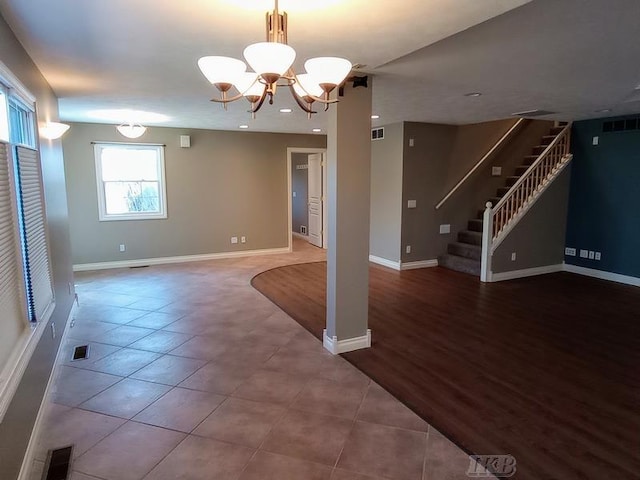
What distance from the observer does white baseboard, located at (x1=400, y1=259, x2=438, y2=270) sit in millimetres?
6912

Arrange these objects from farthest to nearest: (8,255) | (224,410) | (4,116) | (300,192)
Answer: (300,192) → (224,410) → (4,116) → (8,255)

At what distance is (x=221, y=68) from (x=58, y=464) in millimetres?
2306

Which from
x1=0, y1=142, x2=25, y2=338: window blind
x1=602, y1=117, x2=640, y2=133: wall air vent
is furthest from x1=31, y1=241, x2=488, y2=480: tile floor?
x1=602, y1=117, x2=640, y2=133: wall air vent

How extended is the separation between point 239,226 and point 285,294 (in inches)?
112

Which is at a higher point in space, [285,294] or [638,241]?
[638,241]

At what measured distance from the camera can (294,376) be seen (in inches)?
128

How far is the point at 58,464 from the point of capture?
7.43 ft

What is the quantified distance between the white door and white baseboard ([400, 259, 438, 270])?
8.61 ft

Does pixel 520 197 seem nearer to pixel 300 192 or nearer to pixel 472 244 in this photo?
pixel 472 244

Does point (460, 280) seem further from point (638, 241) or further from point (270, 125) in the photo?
point (270, 125)

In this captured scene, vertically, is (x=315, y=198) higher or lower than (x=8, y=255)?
higher

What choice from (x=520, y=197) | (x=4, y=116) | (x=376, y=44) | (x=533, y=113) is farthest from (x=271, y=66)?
(x=520, y=197)

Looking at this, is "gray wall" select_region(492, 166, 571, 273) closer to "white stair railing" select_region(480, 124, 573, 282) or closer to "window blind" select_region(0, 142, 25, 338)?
"white stair railing" select_region(480, 124, 573, 282)

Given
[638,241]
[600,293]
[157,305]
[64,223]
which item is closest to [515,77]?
[600,293]
